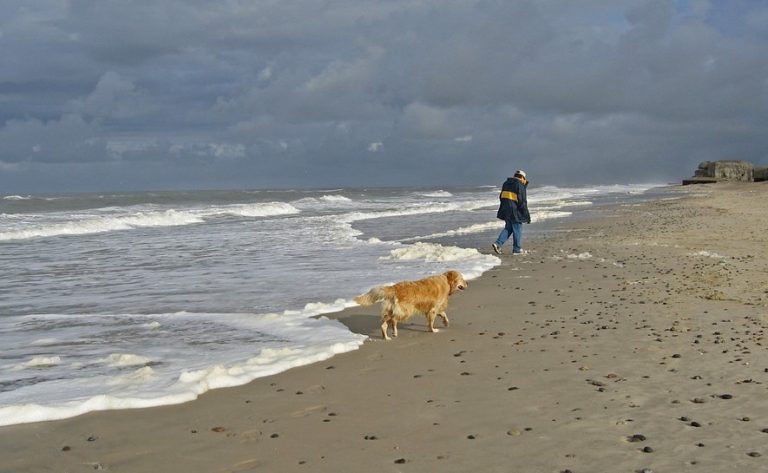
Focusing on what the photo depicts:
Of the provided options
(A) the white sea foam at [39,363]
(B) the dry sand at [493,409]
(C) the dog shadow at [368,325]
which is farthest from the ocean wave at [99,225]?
(B) the dry sand at [493,409]

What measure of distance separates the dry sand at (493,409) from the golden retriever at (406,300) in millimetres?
254

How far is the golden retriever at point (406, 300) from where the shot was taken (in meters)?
7.29

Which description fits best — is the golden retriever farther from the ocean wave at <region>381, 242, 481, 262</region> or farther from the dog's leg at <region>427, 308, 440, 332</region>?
the ocean wave at <region>381, 242, 481, 262</region>

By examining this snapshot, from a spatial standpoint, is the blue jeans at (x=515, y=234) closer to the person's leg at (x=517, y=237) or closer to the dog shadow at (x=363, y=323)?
the person's leg at (x=517, y=237)

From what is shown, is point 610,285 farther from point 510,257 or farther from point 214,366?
point 214,366

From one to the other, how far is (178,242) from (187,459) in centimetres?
1782

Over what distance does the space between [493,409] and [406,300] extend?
2.69 meters

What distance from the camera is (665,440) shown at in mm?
3957

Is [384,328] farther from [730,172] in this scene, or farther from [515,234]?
[730,172]

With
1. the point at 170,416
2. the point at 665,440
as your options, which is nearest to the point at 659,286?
the point at 665,440

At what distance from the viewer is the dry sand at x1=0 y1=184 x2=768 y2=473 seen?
12.8ft

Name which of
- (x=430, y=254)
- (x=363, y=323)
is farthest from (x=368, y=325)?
(x=430, y=254)

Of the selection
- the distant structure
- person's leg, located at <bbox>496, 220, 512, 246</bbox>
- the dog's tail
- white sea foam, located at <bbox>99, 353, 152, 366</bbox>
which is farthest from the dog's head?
the distant structure

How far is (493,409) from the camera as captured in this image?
15.5ft
